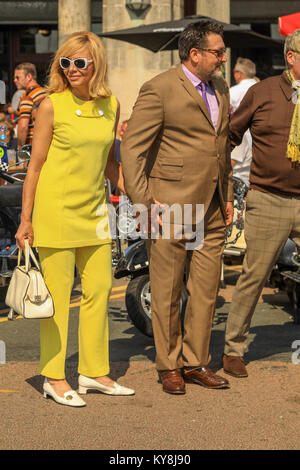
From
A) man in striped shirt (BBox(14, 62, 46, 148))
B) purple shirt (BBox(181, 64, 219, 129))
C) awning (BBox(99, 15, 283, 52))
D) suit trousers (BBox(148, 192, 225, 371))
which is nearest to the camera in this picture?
purple shirt (BBox(181, 64, 219, 129))

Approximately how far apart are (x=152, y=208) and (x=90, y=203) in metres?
0.36

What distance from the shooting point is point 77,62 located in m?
5.12

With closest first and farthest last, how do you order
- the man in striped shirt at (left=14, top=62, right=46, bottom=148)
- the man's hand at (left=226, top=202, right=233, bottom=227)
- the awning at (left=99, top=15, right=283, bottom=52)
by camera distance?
the man's hand at (left=226, top=202, right=233, bottom=227) < the man in striped shirt at (left=14, top=62, right=46, bottom=148) < the awning at (left=99, top=15, right=283, bottom=52)

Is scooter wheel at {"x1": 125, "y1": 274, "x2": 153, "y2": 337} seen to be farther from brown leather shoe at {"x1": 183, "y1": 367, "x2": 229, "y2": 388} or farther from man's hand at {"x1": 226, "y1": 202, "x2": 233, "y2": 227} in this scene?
man's hand at {"x1": 226, "y1": 202, "x2": 233, "y2": 227}

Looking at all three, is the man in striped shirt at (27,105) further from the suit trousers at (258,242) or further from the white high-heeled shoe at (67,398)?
the white high-heeled shoe at (67,398)

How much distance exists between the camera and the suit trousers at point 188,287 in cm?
559

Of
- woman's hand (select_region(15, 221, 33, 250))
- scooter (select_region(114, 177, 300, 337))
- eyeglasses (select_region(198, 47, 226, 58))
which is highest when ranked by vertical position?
eyeglasses (select_region(198, 47, 226, 58))

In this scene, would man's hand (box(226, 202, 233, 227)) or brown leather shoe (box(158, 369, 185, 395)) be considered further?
man's hand (box(226, 202, 233, 227))

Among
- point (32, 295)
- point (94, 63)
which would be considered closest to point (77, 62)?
point (94, 63)

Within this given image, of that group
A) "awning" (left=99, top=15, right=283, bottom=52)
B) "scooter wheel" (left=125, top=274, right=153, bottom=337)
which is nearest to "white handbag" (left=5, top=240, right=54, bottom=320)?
"scooter wheel" (left=125, top=274, right=153, bottom=337)

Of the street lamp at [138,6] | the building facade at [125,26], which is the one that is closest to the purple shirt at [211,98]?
the building facade at [125,26]

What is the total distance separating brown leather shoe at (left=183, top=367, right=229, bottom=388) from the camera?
18.4 feet
